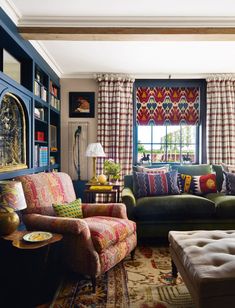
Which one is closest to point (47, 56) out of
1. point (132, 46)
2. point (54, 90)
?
point (54, 90)

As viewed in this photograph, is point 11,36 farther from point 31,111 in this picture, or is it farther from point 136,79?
point 136,79

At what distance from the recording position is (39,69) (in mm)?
3867

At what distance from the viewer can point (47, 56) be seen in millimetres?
3994

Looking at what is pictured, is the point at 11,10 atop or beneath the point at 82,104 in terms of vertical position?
atop

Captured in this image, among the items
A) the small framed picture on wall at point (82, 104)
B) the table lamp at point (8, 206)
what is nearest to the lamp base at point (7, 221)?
the table lamp at point (8, 206)

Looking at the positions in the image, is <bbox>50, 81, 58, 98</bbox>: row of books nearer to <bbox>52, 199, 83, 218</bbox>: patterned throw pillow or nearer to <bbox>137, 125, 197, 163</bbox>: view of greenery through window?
<bbox>137, 125, 197, 163</bbox>: view of greenery through window

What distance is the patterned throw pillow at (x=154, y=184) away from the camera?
11.5 ft

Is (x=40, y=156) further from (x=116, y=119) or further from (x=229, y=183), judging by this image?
(x=229, y=183)

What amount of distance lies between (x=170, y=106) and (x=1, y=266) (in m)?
3.97

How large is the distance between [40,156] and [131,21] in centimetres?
218

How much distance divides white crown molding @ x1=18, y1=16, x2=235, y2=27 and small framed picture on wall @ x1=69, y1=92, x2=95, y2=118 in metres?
2.00

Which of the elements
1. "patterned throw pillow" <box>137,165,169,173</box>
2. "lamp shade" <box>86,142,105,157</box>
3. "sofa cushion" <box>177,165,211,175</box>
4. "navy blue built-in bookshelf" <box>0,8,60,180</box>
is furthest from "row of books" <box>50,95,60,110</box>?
"sofa cushion" <box>177,165,211,175</box>

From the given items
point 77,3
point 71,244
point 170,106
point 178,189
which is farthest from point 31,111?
point 170,106

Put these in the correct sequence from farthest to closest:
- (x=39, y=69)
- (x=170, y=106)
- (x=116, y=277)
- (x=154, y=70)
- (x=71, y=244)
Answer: (x=170, y=106), (x=154, y=70), (x=39, y=69), (x=116, y=277), (x=71, y=244)
